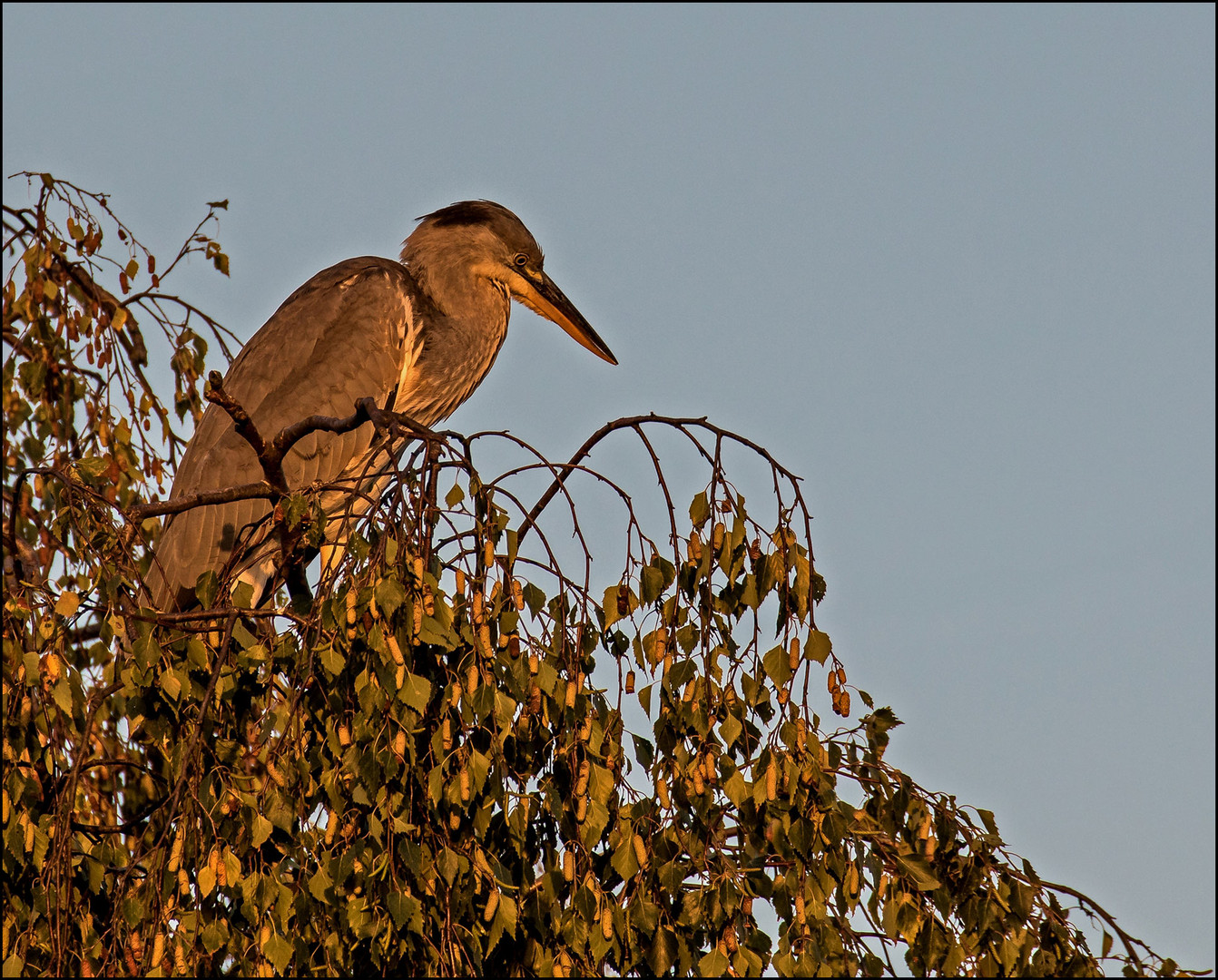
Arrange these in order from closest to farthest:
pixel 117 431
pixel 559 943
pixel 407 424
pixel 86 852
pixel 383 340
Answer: pixel 559 943
pixel 86 852
pixel 407 424
pixel 117 431
pixel 383 340

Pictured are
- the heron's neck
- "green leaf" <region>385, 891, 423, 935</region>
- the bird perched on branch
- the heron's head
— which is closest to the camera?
"green leaf" <region>385, 891, 423, 935</region>

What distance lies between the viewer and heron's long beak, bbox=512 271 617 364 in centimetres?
570

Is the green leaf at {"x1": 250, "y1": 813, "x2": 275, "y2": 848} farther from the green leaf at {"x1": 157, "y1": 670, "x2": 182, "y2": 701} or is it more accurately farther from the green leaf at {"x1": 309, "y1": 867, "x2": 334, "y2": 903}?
the green leaf at {"x1": 157, "y1": 670, "x2": 182, "y2": 701}

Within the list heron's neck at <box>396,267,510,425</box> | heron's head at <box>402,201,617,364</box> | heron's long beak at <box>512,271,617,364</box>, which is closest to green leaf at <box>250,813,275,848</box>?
heron's neck at <box>396,267,510,425</box>

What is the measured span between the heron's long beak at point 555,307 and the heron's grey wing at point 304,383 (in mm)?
706

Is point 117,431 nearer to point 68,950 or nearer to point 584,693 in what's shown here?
point 68,950

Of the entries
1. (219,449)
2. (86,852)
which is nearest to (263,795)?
(86,852)

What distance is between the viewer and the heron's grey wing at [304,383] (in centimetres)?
450

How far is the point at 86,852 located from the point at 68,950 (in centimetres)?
17

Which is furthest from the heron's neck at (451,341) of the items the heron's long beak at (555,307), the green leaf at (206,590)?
the green leaf at (206,590)

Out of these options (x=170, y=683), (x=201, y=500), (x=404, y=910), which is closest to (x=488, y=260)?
(x=201, y=500)

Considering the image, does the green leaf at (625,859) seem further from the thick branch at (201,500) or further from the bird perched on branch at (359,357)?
the bird perched on branch at (359,357)

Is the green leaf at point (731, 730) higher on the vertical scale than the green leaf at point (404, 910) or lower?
higher

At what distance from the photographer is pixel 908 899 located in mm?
2178
